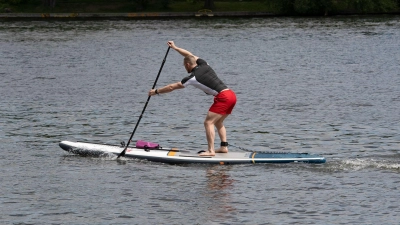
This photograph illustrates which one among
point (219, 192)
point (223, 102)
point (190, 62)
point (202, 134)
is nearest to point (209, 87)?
point (223, 102)

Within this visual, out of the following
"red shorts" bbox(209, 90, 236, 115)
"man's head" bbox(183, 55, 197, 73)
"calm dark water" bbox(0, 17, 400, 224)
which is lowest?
"calm dark water" bbox(0, 17, 400, 224)

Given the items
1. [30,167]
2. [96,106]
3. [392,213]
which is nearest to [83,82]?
[96,106]

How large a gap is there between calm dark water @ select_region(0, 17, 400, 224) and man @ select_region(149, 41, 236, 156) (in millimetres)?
1030

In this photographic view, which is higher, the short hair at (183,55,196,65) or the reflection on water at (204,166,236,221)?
the short hair at (183,55,196,65)

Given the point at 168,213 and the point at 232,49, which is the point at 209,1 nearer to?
the point at 232,49

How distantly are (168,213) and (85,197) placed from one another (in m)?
2.26

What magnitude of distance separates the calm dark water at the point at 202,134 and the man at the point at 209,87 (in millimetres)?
1030

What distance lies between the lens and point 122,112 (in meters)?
32.0

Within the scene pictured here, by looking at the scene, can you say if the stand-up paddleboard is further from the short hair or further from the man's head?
the short hair

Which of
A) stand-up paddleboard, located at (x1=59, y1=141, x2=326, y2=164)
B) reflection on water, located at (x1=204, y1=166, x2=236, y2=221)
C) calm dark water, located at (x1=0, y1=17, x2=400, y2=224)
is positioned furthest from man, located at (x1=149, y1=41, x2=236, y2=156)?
calm dark water, located at (x1=0, y1=17, x2=400, y2=224)

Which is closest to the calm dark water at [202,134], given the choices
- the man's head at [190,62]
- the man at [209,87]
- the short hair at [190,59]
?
the man at [209,87]

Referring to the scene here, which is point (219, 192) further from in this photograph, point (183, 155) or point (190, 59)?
point (190, 59)

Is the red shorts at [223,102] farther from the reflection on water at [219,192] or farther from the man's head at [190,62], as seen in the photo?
the reflection on water at [219,192]

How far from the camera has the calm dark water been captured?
57.3 feet
